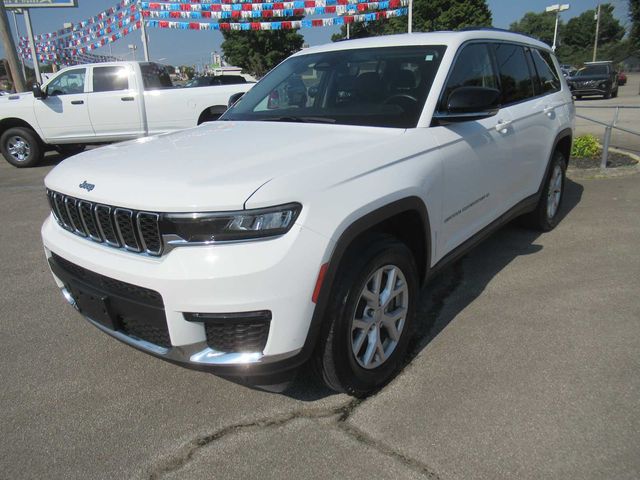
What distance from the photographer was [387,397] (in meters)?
2.55

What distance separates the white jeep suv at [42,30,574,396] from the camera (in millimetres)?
1968

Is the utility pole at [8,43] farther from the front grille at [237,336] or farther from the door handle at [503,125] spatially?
the front grille at [237,336]

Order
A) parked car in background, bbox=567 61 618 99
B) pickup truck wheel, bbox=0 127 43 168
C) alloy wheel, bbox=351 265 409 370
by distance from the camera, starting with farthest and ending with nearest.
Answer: parked car in background, bbox=567 61 618 99 → pickup truck wheel, bbox=0 127 43 168 → alloy wheel, bbox=351 265 409 370

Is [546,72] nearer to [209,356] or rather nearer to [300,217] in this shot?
[300,217]

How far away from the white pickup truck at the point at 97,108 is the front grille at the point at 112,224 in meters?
7.37

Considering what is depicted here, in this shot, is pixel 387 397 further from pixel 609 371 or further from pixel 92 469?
pixel 92 469

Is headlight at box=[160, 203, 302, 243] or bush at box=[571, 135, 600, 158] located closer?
headlight at box=[160, 203, 302, 243]

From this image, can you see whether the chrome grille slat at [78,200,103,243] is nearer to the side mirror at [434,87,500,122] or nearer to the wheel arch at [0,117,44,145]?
the side mirror at [434,87,500,122]

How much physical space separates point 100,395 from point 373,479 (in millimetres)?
1522

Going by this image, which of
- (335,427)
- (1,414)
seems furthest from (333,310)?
(1,414)

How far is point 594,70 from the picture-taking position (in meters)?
23.1

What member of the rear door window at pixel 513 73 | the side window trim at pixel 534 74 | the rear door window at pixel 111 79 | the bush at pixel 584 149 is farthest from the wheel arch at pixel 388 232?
the rear door window at pixel 111 79

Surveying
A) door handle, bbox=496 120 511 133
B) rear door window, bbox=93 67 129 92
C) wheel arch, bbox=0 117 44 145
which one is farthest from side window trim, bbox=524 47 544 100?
wheel arch, bbox=0 117 44 145

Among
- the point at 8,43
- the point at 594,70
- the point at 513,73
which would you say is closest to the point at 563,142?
the point at 513,73
